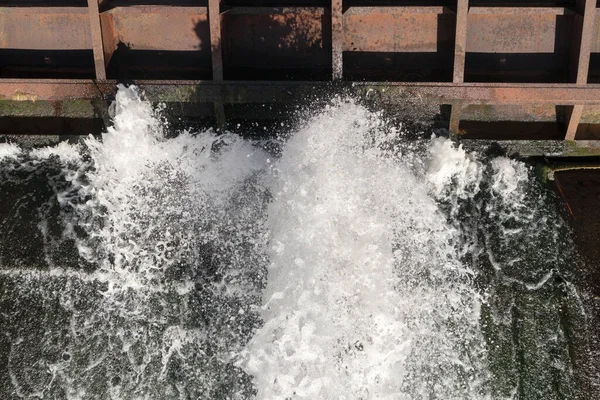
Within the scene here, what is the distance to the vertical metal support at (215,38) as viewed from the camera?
5.27m

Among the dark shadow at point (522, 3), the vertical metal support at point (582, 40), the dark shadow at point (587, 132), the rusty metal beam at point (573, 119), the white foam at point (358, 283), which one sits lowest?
the white foam at point (358, 283)

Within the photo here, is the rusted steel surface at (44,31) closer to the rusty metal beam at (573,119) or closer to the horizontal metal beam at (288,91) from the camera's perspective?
the horizontal metal beam at (288,91)

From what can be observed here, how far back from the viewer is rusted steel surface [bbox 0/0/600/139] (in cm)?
528

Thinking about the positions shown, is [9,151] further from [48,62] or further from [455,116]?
[455,116]

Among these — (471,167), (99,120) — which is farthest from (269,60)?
(471,167)

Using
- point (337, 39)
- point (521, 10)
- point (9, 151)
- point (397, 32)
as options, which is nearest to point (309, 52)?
point (337, 39)

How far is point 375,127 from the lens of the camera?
5.52m

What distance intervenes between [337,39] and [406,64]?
0.79m

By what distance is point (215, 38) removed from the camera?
5.33 m

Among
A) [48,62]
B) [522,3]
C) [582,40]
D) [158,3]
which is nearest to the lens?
[582,40]

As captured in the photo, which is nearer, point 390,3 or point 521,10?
point 521,10

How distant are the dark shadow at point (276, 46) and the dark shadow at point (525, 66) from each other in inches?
57.0

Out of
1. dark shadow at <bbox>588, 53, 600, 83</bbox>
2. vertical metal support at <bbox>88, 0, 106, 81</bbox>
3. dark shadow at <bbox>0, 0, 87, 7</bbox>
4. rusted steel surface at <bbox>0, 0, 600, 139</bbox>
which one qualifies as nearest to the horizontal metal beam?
rusted steel surface at <bbox>0, 0, 600, 139</bbox>

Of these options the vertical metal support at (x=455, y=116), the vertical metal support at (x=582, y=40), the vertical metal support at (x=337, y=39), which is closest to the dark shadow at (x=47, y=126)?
the vertical metal support at (x=337, y=39)
